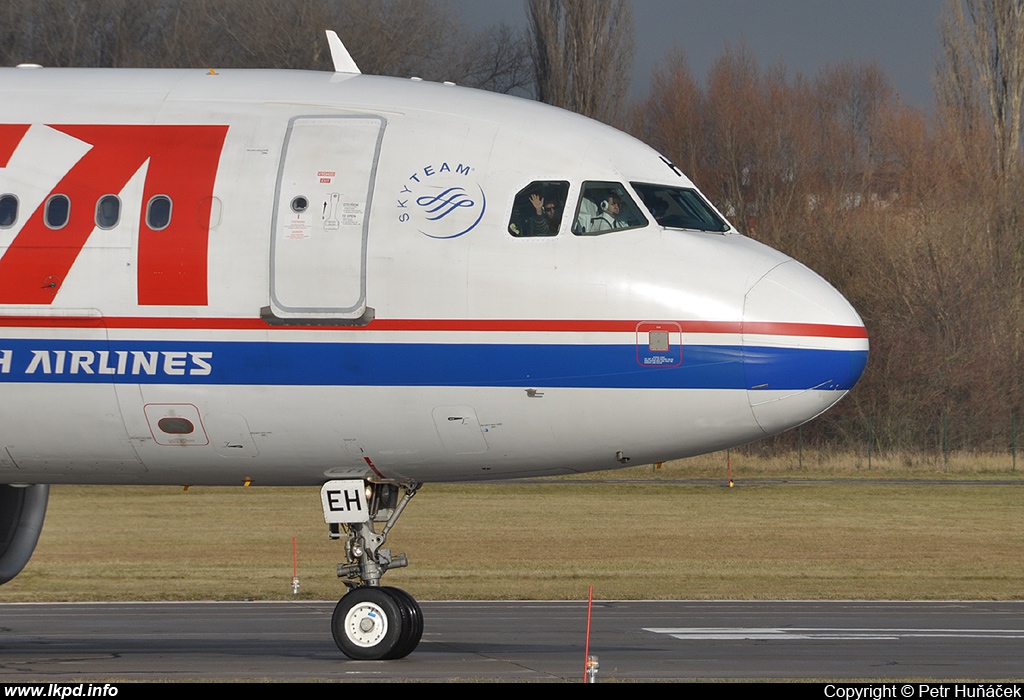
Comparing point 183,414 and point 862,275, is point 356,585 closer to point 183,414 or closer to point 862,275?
point 183,414

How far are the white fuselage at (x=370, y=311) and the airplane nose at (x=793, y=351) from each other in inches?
0.8

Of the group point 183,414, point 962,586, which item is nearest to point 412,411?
point 183,414

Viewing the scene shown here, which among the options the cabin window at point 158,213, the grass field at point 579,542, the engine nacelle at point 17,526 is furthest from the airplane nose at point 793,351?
the grass field at point 579,542

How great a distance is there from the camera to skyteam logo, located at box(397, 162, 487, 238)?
47.8ft

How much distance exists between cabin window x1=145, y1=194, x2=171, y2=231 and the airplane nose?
219 inches

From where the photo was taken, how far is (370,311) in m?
14.4

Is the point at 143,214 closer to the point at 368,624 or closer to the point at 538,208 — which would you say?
the point at 538,208

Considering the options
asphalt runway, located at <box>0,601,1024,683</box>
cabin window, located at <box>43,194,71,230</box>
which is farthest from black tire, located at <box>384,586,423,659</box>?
cabin window, located at <box>43,194,71,230</box>

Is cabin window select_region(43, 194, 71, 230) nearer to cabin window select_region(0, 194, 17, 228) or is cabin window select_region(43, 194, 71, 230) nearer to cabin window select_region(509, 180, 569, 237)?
cabin window select_region(0, 194, 17, 228)

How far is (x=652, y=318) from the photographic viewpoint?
Answer: 14250mm

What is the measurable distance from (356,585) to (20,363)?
4.18 m

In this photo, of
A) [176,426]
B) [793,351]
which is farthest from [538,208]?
[176,426]

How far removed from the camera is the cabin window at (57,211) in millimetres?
14789
